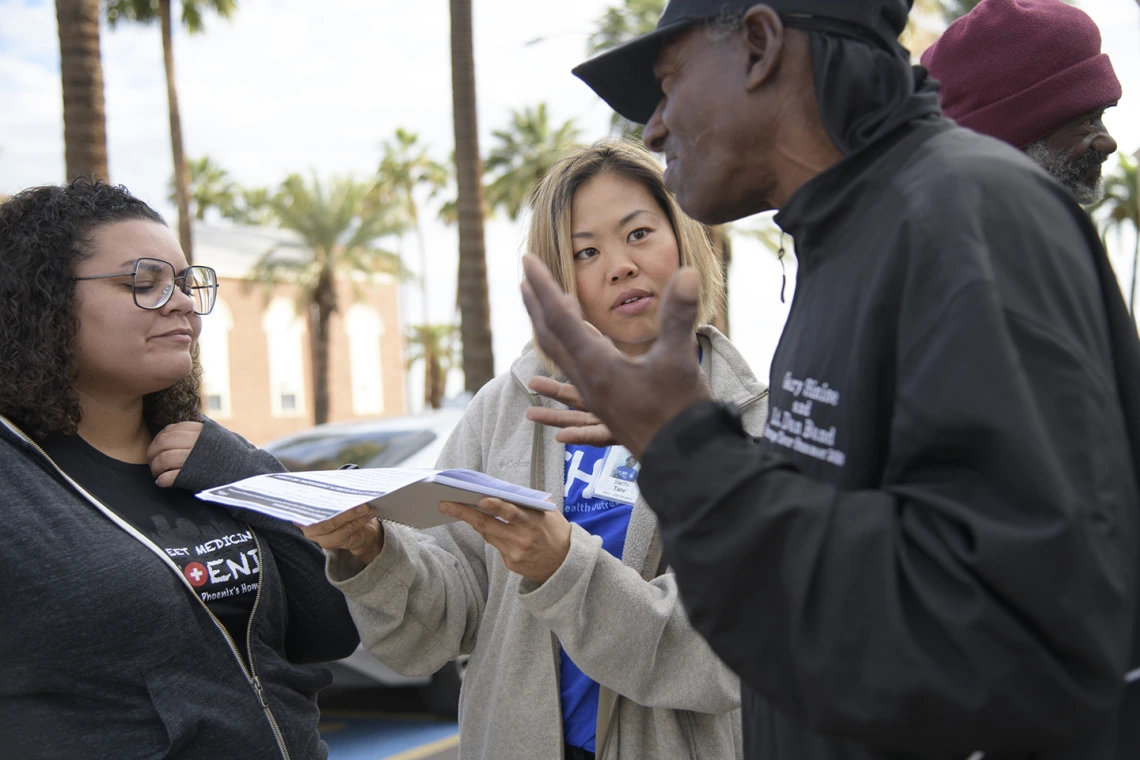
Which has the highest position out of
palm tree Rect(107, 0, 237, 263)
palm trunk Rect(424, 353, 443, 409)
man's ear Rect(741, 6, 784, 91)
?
palm tree Rect(107, 0, 237, 263)

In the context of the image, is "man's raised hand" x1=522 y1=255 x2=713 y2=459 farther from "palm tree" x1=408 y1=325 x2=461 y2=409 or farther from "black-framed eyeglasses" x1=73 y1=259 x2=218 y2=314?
"palm tree" x1=408 y1=325 x2=461 y2=409

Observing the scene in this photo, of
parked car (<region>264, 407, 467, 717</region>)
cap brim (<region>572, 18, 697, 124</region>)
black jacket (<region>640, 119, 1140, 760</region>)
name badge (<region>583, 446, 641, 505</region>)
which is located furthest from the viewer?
parked car (<region>264, 407, 467, 717</region>)

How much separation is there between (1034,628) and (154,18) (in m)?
23.8

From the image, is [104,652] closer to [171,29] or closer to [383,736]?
[383,736]

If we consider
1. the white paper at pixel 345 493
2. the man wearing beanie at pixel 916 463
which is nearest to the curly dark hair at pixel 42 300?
the white paper at pixel 345 493

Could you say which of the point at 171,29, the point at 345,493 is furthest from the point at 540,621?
the point at 171,29

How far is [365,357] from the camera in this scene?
4262cm

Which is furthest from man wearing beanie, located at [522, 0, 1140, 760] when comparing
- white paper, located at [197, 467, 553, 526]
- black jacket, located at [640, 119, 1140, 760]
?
white paper, located at [197, 467, 553, 526]

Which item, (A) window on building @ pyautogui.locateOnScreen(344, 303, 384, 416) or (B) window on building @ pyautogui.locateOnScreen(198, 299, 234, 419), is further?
(A) window on building @ pyautogui.locateOnScreen(344, 303, 384, 416)

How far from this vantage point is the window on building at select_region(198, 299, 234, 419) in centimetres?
3534

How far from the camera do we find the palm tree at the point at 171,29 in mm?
18906

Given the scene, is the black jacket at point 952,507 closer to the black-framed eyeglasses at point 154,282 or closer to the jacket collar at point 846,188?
the jacket collar at point 846,188

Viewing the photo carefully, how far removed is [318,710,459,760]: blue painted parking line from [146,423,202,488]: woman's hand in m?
3.42

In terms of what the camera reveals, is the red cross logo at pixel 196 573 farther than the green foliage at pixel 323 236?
No
